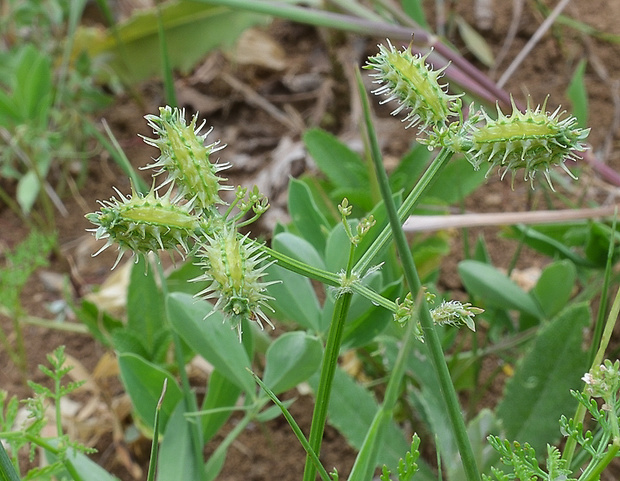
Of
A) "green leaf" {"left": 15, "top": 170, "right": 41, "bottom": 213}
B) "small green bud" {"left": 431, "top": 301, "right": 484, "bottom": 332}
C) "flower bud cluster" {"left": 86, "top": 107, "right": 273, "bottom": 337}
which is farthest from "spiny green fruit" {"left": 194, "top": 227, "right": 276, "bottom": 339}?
"green leaf" {"left": 15, "top": 170, "right": 41, "bottom": 213}

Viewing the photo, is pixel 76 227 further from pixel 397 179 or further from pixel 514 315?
pixel 514 315

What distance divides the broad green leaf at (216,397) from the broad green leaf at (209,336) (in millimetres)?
45

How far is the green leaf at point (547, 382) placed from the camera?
84 cm

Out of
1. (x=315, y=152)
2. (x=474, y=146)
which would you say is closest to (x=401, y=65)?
(x=474, y=146)

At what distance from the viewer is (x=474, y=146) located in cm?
47

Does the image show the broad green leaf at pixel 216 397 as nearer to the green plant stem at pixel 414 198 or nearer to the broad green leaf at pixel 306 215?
the broad green leaf at pixel 306 215

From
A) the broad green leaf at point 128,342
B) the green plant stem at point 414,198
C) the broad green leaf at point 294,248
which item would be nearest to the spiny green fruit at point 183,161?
the green plant stem at point 414,198

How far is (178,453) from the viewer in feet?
2.32

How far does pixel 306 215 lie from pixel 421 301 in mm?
413

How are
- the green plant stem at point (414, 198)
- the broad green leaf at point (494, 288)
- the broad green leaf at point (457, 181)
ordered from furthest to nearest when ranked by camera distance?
1. the broad green leaf at point (457, 181)
2. the broad green leaf at point (494, 288)
3. the green plant stem at point (414, 198)

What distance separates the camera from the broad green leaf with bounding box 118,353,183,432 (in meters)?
0.74

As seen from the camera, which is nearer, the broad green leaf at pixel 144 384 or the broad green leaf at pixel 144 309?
the broad green leaf at pixel 144 384

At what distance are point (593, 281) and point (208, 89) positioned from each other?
1.16m

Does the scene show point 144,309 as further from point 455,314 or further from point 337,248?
point 455,314
